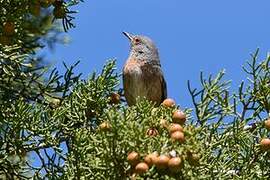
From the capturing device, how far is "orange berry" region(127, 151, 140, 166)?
3.67 m

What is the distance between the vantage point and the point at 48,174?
437cm

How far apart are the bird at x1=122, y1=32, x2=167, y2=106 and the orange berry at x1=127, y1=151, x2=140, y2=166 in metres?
2.23

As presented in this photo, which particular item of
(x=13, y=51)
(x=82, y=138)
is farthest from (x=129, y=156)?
(x=13, y=51)

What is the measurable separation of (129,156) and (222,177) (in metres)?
0.57

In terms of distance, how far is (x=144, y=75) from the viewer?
6477mm

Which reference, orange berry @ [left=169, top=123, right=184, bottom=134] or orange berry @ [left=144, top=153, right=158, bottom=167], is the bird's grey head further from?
orange berry @ [left=144, top=153, right=158, bottom=167]

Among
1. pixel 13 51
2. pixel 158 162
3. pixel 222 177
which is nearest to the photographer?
pixel 158 162

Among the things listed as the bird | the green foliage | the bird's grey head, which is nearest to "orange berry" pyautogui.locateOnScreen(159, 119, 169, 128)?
the green foliage

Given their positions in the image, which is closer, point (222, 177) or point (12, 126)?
point (222, 177)

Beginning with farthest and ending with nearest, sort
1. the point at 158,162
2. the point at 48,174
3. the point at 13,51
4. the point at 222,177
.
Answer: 1. the point at 13,51
2. the point at 48,174
3. the point at 222,177
4. the point at 158,162

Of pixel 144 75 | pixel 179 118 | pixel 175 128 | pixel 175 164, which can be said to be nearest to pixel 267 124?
pixel 179 118

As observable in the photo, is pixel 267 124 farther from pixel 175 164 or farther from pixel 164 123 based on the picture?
pixel 175 164

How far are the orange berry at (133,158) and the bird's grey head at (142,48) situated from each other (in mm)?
3026

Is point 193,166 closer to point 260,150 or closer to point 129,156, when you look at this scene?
point 129,156
